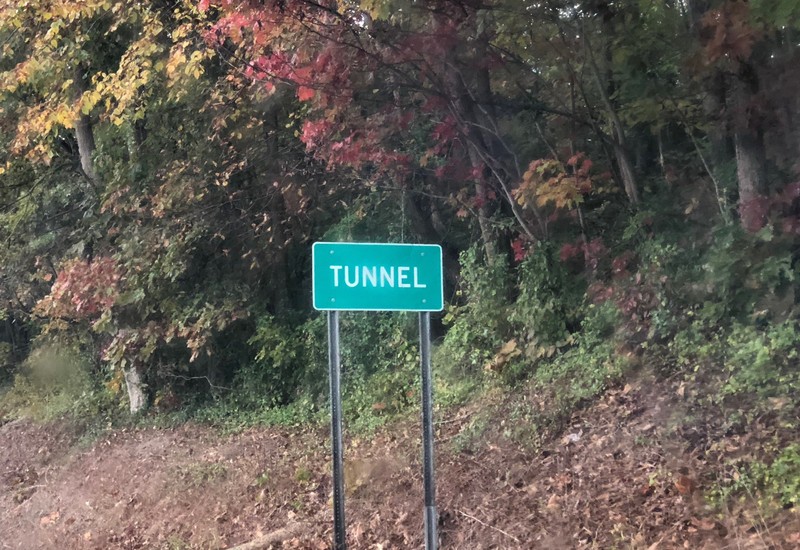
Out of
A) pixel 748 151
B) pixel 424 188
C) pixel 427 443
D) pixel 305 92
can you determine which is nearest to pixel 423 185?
pixel 424 188

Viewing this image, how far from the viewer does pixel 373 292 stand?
4488 mm

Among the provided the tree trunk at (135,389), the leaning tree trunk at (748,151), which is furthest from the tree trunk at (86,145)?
the leaning tree trunk at (748,151)

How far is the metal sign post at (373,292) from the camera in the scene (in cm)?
439

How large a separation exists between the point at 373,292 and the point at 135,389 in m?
11.5

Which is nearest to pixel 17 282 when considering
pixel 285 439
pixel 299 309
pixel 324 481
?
pixel 299 309

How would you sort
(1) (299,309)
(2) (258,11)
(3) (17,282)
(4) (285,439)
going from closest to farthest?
1. (2) (258,11)
2. (4) (285,439)
3. (1) (299,309)
4. (3) (17,282)

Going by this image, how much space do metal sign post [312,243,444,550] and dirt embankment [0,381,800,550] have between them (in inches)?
79.8

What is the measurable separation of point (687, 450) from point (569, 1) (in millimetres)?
4723

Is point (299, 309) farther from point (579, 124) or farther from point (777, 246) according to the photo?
point (777, 246)

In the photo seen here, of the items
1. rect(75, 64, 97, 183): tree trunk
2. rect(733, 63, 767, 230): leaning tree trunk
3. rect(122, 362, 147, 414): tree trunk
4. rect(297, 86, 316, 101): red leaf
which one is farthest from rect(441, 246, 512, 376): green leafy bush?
rect(75, 64, 97, 183): tree trunk

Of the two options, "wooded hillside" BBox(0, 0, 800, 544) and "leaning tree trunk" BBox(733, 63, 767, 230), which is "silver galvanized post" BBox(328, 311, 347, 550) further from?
"leaning tree trunk" BBox(733, 63, 767, 230)

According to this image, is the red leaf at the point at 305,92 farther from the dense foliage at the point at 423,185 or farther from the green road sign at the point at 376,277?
the green road sign at the point at 376,277

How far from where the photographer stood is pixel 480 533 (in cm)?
631

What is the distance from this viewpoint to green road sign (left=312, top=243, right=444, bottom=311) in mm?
4402
